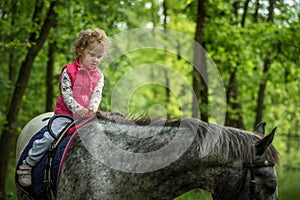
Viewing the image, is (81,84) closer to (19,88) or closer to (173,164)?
(173,164)

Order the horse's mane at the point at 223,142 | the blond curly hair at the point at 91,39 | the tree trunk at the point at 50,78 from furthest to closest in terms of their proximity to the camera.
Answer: the tree trunk at the point at 50,78 < the blond curly hair at the point at 91,39 < the horse's mane at the point at 223,142

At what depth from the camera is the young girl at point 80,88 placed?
4.47 meters

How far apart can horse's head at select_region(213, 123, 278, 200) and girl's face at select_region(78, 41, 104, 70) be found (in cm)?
185

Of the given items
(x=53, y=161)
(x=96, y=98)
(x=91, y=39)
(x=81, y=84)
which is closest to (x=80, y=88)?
(x=81, y=84)

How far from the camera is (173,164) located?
378 cm

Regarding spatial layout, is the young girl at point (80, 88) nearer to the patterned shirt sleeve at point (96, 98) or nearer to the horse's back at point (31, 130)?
the patterned shirt sleeve at point (96, 98)

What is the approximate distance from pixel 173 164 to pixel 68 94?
143 centimetres

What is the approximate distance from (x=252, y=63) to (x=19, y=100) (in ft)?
24.5

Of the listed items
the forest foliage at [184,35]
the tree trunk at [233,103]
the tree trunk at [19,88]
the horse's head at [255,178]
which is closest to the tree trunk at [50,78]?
the forest foliage at [184,35]

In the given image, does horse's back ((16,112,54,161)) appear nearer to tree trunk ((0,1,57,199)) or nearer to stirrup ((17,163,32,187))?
stirrup ((17,163,32,187))

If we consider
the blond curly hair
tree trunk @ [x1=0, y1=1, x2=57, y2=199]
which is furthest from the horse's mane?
tree trunk @ [x1=0, y1=1, x2=57, y2=199]

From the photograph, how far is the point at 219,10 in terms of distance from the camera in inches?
496

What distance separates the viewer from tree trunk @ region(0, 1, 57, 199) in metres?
9.66

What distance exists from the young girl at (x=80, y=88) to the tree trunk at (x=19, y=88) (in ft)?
16.0
